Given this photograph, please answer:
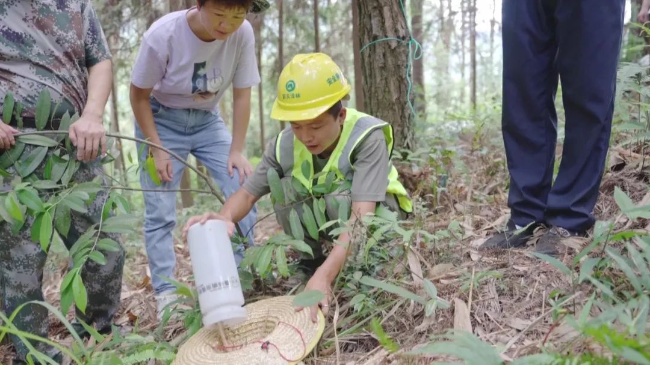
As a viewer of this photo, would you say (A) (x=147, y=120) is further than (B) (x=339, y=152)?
Yes

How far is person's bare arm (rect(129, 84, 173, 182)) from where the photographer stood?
310cm

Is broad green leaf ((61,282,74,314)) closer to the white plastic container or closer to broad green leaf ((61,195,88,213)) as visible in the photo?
broad green leaf ((61,195,88,213))

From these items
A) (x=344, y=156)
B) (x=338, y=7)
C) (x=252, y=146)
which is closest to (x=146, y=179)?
(x=344, y=156)

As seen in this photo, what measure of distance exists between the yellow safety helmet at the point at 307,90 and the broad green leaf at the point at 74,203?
888 mm

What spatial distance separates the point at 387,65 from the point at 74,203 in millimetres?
2581

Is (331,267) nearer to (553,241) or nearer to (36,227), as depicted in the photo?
(553,241)

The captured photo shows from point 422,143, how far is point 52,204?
13.1ft

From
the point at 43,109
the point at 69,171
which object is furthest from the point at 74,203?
the point at 43,109

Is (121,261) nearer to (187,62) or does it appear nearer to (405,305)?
(187,62)

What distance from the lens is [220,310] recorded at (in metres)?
2.08

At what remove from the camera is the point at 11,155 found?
7.83 ft

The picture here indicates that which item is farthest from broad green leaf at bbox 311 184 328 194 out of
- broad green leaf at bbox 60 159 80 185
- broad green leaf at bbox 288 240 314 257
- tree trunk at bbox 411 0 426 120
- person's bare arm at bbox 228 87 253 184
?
tree trunk at bbox 411 0 426 120

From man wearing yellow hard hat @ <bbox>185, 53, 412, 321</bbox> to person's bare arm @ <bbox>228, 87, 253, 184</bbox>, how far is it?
42 cm

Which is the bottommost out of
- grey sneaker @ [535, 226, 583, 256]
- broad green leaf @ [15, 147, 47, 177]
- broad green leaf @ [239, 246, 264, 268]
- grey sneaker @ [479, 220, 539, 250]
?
grey sneaker @ [479, 220, 539, 250]
